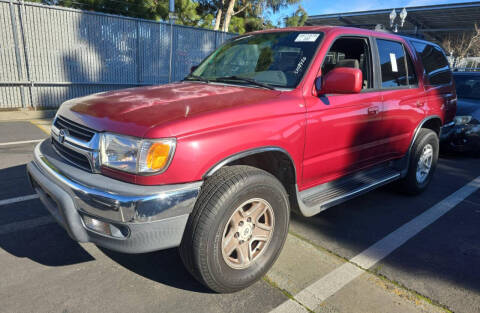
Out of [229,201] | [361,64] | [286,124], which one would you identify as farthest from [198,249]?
[361,64]

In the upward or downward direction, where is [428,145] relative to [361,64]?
downward

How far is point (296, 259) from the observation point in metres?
2.86

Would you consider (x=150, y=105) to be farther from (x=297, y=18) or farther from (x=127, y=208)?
(x=297, y=18)

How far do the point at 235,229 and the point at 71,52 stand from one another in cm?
981

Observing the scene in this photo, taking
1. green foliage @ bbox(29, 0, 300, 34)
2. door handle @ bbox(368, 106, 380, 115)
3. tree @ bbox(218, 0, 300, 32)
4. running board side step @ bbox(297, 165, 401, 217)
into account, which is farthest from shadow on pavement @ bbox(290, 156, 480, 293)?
tree @ bbox(218, 0, 300, 32)

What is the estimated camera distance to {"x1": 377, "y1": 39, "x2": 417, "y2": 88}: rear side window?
11.7 ft

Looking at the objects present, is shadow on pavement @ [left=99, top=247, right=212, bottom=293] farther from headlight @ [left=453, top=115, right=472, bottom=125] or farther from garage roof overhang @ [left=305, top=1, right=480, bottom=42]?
garage roof overhang @ [left=305, top=1, right=480, bottom=42]

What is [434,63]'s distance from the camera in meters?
4.50

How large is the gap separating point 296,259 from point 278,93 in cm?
138

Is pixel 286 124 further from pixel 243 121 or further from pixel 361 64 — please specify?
pixel 361 64

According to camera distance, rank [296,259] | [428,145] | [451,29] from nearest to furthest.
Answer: [296,259] → [428,145] → [451,29]

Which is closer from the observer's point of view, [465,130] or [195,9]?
[465,130]

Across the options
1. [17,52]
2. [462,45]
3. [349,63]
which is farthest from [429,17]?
[349,63]

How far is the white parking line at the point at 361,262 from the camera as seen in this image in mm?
2354
